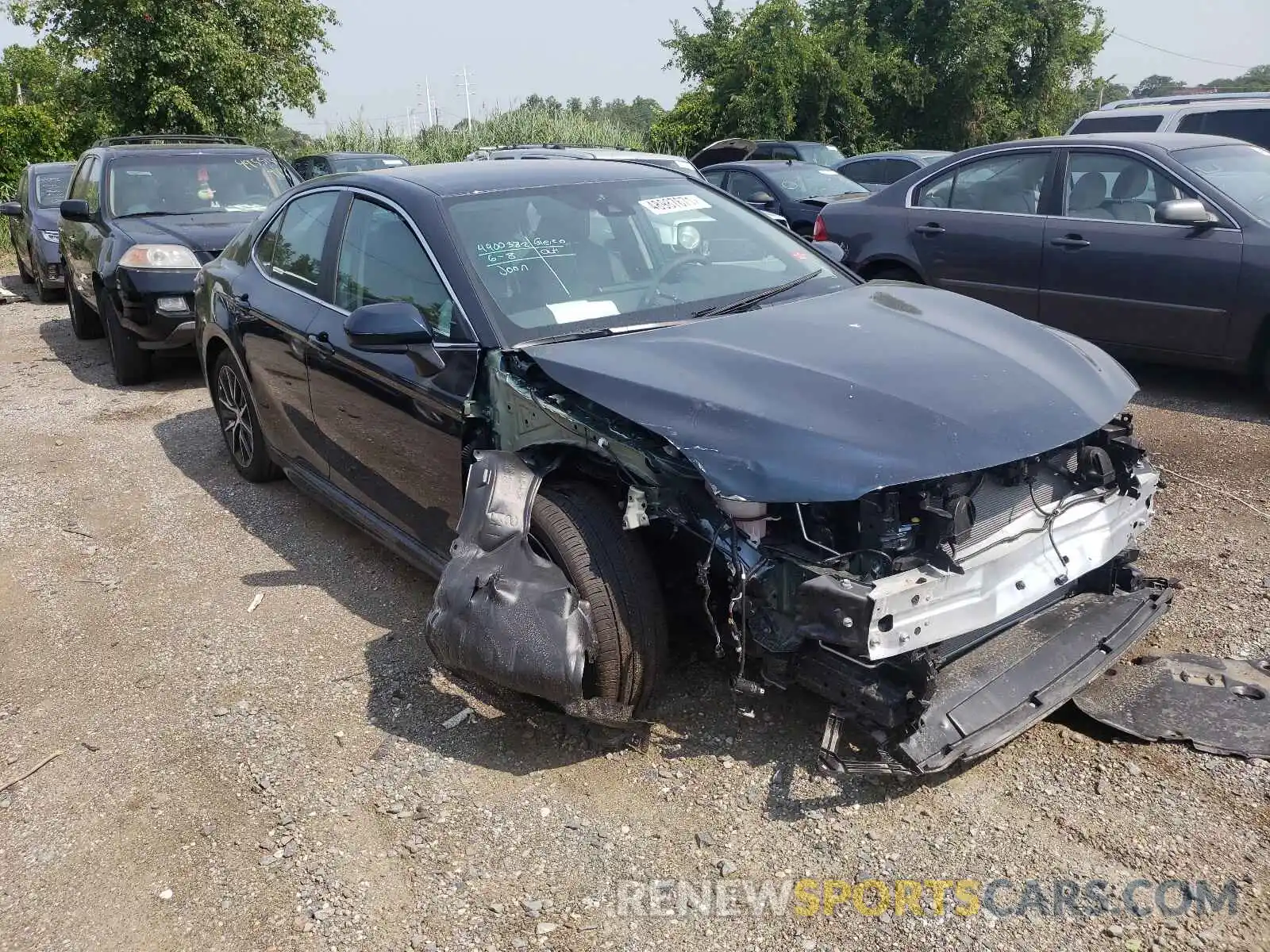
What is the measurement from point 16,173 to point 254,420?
19439mm

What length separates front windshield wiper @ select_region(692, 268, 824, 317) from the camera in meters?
3.77

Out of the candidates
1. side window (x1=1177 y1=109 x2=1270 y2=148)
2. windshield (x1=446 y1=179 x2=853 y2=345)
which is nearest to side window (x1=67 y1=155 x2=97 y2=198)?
windshield (x1=446 y1=179 x2=853 y2=345)

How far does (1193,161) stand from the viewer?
6602mm

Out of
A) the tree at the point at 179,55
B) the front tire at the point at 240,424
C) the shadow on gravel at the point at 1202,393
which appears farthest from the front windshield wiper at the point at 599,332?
the tree at the point at 179,55

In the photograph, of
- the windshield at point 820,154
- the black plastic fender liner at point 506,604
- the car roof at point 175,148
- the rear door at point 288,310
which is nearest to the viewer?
the black plastic fender liner at point 506,604

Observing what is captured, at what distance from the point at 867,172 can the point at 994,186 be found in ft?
29.4

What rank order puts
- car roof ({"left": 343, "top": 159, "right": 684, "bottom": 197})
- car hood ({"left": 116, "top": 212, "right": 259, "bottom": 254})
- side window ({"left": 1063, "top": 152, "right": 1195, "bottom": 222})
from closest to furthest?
car roof ({"left": 343, "top": 159, "right": 684, "bottom": 197}) < side window ({"left": 1063, "top": 152, "right": 1195, "bottom": 222}) < car hood ({"left": 116, "top": 212, "right": 259, "bottom": 254})

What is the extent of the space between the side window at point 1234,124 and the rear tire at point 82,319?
34.4ft

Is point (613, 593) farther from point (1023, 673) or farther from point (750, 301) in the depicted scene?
point (750, 301)

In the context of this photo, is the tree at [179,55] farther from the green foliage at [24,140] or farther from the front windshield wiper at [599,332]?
the front windshield wiper at [599,332]

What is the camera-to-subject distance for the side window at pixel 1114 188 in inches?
257

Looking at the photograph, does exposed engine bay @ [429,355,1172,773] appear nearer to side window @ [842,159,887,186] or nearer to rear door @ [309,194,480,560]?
rear door @ [309,194,480,560]

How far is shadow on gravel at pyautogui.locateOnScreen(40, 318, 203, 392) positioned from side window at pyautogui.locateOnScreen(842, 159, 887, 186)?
10.2m

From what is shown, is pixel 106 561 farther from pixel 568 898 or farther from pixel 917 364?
pixel 917 364
